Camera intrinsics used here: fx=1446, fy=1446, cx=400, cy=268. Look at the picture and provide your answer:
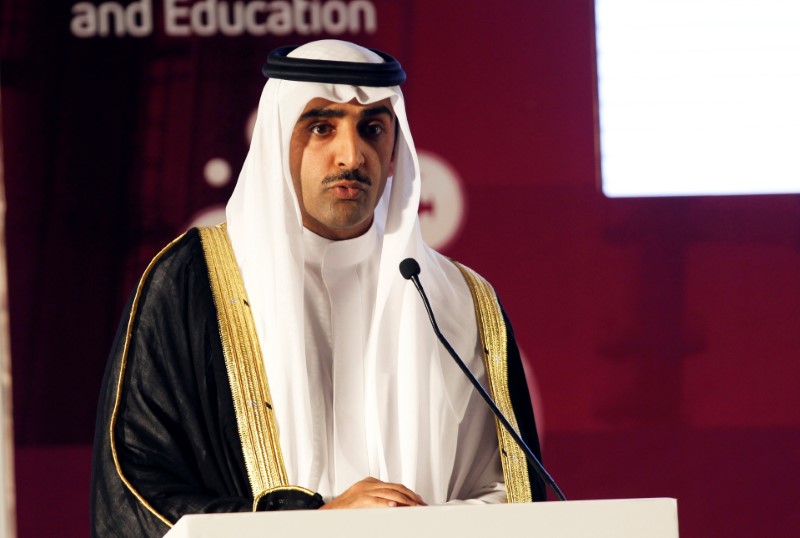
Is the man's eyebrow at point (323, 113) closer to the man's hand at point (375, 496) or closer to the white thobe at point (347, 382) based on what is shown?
the white thobe at point (347, 382)

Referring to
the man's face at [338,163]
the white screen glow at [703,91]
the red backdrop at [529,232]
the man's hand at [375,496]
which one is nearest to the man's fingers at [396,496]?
the man's hand at [375,496]

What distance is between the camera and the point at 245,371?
2605mm

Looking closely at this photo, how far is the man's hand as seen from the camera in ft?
7.48

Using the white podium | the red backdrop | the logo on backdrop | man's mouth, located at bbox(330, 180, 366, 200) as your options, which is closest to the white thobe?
man's mouth, located at bbox(330, 180, 366, 200)

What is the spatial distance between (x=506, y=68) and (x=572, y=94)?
188 mm

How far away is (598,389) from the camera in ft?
12.4

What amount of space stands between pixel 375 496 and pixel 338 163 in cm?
69

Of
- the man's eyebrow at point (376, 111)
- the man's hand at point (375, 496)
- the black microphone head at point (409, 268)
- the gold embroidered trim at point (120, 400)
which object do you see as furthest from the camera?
the man's eyebrow at point (376, 111)

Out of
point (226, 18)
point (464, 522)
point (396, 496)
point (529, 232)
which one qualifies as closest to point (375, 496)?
point (396, 496)

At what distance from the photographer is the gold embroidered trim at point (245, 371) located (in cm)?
252

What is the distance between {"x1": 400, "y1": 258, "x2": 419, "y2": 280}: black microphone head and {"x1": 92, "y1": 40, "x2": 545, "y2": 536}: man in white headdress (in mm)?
158

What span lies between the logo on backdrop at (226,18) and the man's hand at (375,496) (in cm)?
177

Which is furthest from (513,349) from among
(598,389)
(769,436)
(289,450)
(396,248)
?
(769,436)

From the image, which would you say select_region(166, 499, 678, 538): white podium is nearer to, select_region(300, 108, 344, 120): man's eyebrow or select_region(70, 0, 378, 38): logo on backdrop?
select_region(300, 108, 344, 120): man's eyebrow
